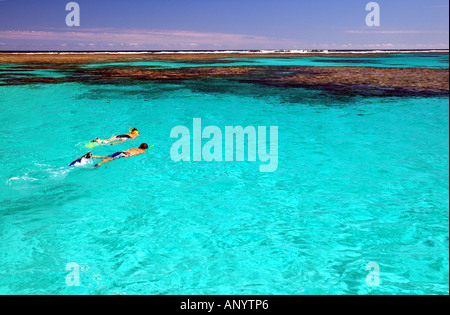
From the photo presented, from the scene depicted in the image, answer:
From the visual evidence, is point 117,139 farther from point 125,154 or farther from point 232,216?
point 232,216

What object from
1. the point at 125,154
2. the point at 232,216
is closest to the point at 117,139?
the point at 125,154

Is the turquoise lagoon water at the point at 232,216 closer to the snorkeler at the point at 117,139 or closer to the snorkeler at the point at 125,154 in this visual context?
the snorkeler at the point at 125,154

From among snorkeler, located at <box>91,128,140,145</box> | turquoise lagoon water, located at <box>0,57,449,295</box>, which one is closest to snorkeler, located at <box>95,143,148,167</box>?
turquoise lagoon water, located at <box>0,57,449,295</box>

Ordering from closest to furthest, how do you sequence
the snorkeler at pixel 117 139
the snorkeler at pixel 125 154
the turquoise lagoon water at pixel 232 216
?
the turquoise lagoon water at pixel 232 216 < the snorkeler at pixel 125 154 < the snorkeler at pixel 117 139

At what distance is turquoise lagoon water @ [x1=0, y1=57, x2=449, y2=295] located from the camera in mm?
5863

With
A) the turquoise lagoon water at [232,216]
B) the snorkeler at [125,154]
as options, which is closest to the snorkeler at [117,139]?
the turquoise lagoon water at [232,216]

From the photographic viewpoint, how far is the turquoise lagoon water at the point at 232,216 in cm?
586

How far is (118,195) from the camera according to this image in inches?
361

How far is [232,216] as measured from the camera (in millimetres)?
8125

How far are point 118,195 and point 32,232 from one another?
244 cm

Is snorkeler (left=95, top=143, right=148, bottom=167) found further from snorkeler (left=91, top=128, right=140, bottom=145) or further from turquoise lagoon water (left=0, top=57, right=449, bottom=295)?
snorkeler (left=91, top=128, right=140, bottom=145)
